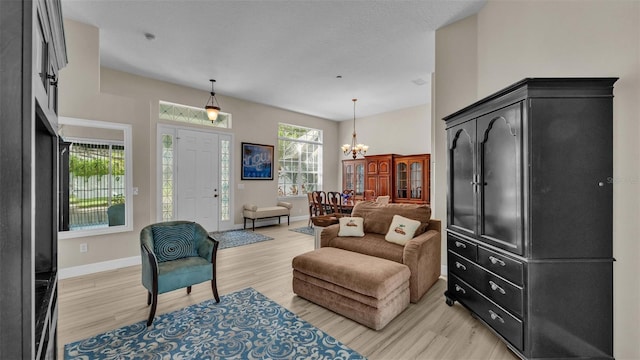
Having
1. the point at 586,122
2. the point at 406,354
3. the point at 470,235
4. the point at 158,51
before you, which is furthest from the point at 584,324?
the point at 158,51

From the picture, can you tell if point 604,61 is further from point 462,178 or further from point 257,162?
point 257,162

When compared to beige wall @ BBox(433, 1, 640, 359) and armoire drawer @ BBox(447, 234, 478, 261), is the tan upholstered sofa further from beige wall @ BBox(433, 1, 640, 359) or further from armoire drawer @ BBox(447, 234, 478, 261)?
beige wall @ BBox(433, 1, 640, 359)

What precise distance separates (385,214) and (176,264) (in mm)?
2445

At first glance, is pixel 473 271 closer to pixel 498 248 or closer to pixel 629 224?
pixel 498 248

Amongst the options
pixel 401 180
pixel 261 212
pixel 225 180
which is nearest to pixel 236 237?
pixel 261 212

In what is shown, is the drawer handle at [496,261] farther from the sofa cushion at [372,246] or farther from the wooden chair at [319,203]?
the wooden chair at [319,203]

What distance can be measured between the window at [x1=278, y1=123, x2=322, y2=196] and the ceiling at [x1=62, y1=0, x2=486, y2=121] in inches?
78.8

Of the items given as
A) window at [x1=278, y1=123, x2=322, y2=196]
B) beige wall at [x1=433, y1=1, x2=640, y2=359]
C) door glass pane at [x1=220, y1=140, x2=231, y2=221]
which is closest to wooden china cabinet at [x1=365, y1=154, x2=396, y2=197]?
window at [x1=278, y1=123, x2=322, y2=196]

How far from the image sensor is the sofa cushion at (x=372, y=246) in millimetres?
2975

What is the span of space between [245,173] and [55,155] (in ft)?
16.7

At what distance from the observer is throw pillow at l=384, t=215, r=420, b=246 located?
3.13 metres

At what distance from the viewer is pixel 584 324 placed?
1805mm

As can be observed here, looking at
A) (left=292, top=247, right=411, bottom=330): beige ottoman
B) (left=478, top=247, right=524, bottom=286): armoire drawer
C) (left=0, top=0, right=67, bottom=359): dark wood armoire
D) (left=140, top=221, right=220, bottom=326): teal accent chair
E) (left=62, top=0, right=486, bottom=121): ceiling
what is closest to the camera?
(left=0, top=0, right=67, bottom=359): dark wood armoire

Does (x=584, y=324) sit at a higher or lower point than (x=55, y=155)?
lower
